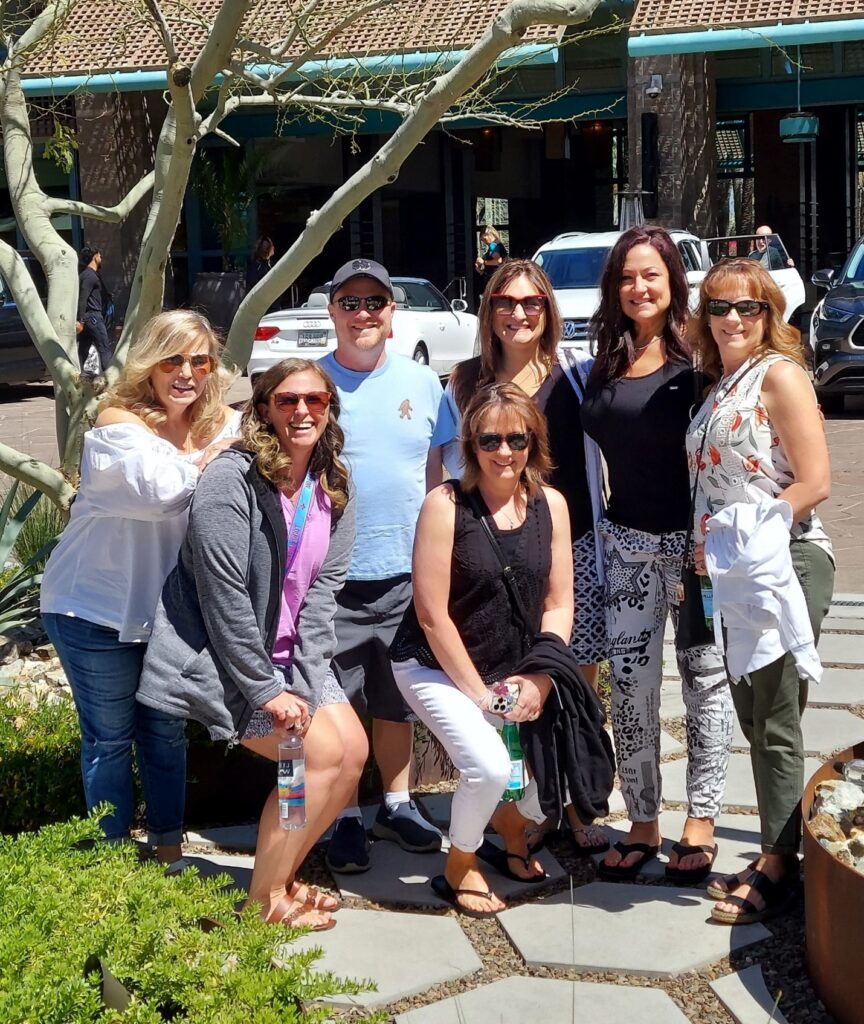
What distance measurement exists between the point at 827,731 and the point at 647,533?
171cm

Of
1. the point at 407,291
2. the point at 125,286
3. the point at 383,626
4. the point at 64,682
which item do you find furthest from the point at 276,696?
the point at 125,286

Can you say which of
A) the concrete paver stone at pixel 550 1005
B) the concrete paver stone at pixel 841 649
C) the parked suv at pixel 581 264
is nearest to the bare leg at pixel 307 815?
the concrete paver stone at pixel 550 1005

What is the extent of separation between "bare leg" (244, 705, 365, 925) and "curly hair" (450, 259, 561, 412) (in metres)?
1.23

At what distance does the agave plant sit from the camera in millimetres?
5941

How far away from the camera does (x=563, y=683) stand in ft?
13.0

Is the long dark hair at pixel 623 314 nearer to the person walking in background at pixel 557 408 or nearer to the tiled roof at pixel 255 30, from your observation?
the person walking in background at pixel 557 408

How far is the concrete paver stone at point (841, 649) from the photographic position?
247 inches

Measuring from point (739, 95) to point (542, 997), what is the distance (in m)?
23.4

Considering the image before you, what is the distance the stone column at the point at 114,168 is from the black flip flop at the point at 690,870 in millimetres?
22478

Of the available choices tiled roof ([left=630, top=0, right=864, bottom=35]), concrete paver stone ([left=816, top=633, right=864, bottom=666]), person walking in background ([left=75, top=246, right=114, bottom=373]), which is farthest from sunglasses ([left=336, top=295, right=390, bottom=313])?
tiled roof ([left=630, top=0, right=864, bottom=35])

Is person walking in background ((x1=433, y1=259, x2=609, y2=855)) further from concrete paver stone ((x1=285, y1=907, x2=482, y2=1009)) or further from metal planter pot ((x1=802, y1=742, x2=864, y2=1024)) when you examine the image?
metal planter pot ((x1=802, y1=742, x2=864, y2=1024))

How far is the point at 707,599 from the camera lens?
3902mm

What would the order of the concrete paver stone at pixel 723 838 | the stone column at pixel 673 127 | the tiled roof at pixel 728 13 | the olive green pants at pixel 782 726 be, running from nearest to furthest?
the olive green pants at pixel 782 726
the concrete paver stone at pixel 723 838
the tiled roof at pixel 728 13
the stone column at pixel 673 127

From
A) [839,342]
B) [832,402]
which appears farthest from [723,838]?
[832,402]
